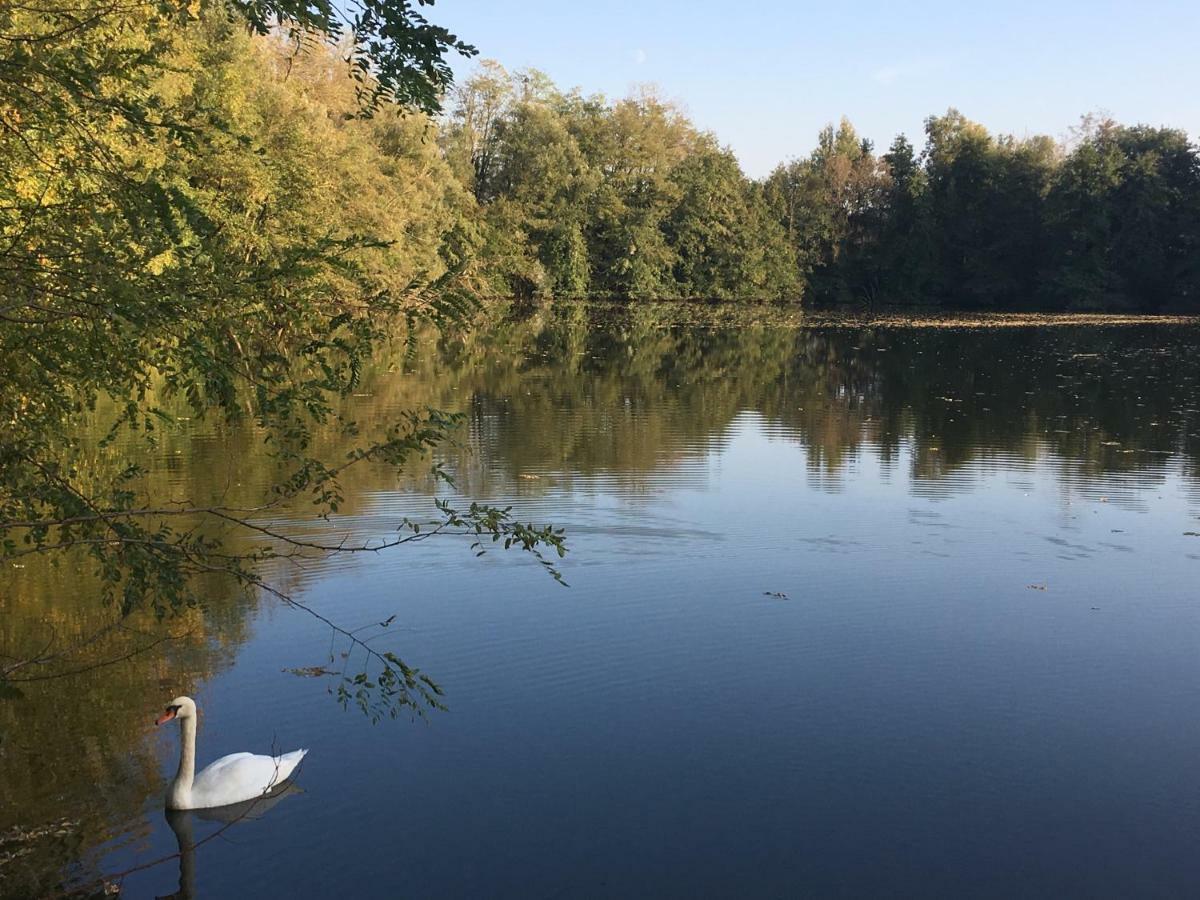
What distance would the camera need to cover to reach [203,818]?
7.05 metres

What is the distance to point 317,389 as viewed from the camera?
5.43 meters

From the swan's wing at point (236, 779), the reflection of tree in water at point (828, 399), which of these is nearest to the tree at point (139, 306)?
the swan's wing at point (236, 779)

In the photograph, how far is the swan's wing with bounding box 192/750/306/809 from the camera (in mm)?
7039

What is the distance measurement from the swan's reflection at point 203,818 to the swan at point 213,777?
0.18 feet

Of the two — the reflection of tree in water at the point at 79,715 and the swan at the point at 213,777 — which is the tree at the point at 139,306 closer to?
the reflection of tree in water at the point at 79,715

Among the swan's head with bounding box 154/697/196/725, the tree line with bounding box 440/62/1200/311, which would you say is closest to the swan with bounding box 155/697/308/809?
the swan's head with bounding box 154/697/196/725

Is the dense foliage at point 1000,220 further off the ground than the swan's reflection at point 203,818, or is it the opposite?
the dense foliage at point 1000,220

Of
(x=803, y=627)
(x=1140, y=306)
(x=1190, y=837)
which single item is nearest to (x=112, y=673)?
(x=803, y=627)

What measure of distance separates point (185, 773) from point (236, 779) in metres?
0.30

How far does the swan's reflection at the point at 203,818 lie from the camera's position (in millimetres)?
6617

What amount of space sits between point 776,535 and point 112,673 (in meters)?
7.73

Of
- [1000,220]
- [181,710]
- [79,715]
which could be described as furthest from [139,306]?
[1000,220]

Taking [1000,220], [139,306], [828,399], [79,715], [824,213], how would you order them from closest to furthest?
[139,306], [79,715], [828,399], [1000,220], [824,213]

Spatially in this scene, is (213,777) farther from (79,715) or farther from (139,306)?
(139,306)
